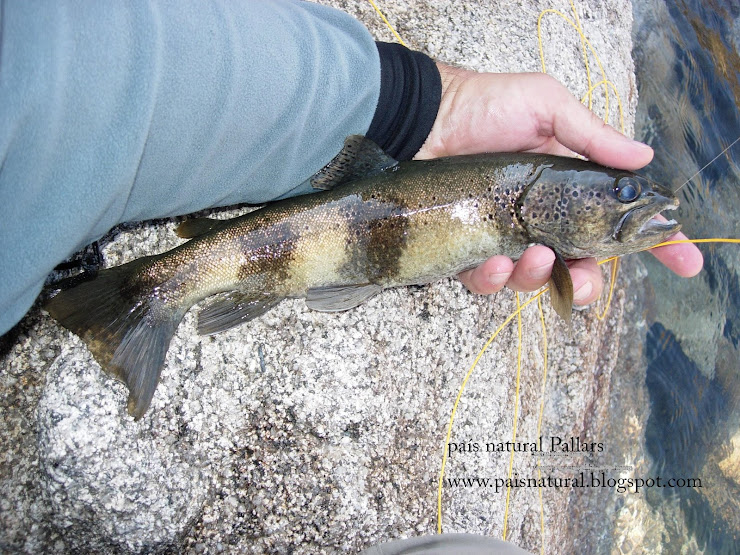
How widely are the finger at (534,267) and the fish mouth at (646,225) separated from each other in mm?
430

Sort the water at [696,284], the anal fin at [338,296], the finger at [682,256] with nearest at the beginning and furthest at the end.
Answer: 1. the anal fin at [338,296]
2. the finger at [682,256]
3. the water at [696,284]

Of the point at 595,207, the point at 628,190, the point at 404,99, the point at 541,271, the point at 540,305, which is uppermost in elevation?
the point at 404,99

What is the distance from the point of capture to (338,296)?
3.48m

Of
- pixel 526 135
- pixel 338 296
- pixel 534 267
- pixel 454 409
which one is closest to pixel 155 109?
pixel 338 296

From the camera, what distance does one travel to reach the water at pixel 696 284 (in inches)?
229

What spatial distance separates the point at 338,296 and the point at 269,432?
3.40 ft

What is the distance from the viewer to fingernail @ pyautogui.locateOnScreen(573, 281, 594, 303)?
3800mm

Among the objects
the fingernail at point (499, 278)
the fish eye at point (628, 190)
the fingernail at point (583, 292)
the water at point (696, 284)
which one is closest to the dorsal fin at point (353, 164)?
the fingernail at point (499, 278)

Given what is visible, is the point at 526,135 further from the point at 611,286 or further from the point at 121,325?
the point at 121,325

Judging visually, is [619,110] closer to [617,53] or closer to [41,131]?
[617,53]

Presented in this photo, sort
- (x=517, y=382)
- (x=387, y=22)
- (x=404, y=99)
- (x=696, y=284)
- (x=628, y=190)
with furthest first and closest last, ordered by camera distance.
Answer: (x=696, y=284)
(x=387, y=22)
(x=517, y=382)
(x=404, y=99)
(x=628, y=190)

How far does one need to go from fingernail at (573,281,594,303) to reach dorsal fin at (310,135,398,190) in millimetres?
1594

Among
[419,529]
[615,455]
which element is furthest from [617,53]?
[419,529]

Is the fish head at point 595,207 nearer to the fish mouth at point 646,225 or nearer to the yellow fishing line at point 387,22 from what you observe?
the fish mouth at point 646,225
